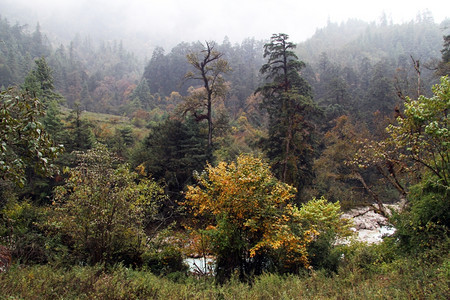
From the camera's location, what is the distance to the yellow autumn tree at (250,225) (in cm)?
791

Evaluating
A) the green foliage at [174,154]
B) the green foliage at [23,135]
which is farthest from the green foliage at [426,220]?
the green foliage at [174,154]

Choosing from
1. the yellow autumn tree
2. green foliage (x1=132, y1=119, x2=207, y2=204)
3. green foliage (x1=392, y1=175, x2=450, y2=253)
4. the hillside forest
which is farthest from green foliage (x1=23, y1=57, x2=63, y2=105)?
green foliage (x1=392, y1=175, x2=450, y2=253)

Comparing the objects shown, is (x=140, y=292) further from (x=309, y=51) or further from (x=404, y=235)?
(x=309, y=51)

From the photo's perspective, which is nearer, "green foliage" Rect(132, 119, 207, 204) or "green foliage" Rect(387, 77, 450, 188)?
"green foliage" Rect(387, 77, 450, 188)

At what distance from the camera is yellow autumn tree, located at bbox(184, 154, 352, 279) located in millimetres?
7910

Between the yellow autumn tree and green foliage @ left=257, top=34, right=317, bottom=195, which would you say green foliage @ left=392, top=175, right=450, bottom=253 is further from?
green foliage @ left=257, top=34, right=317, bottom=195

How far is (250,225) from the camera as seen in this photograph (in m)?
7.70

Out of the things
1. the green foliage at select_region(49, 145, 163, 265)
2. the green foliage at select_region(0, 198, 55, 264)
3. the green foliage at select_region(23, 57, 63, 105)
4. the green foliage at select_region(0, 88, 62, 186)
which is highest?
the green foliage at select_region(23, 57, 63, 105)

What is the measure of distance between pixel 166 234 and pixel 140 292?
4.74m

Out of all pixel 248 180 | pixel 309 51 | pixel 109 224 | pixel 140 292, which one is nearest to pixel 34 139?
pixel 140 292

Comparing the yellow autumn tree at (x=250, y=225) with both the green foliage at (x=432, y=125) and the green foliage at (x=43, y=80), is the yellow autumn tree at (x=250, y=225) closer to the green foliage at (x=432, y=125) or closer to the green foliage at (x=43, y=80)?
the green foliage at (x=432, y=125)

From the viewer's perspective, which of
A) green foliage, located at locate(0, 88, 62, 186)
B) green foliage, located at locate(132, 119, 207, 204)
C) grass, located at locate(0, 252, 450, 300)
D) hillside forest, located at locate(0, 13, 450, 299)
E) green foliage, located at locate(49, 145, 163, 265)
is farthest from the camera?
green foliage, located at locate(132, 119, 207, 204)

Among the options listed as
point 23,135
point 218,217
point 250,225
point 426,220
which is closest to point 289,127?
point 218,217

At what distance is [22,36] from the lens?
285ft
